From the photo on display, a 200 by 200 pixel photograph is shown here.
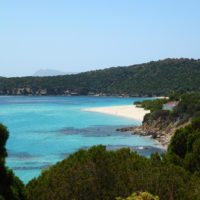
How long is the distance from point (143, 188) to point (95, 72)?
5948 inches

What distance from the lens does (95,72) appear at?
522 feet

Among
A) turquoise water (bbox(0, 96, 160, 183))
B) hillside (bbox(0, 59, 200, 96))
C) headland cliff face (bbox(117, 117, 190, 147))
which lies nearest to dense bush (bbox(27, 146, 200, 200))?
turquoise water (bbox(0, 96, 160, 183))

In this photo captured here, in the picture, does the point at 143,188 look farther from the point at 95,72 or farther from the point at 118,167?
the point at 95,72

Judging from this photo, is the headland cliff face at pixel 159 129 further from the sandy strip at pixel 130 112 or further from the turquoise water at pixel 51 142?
the sandy strip at pixel 130 112

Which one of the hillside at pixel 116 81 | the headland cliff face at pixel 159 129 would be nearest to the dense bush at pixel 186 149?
the headland cliff face at pixel 159 129

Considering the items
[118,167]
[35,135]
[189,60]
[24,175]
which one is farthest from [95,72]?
[118,167]

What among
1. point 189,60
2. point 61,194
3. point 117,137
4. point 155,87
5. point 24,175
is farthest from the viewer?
point 189,60

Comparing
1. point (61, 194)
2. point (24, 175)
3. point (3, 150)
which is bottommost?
point (24, 175)

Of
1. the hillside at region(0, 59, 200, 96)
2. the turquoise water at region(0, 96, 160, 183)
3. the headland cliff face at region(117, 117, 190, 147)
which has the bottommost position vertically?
the turquoise water at region(0, 96, 160, 183)

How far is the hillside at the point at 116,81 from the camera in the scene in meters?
124

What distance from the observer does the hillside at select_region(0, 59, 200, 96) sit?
406 feet

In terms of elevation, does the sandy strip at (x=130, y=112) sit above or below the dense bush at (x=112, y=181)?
below

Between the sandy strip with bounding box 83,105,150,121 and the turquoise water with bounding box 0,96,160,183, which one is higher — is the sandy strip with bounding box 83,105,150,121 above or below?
above

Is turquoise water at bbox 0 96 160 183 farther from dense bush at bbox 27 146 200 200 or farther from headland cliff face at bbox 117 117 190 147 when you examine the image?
dense bush at bbox 27 146 200 200
